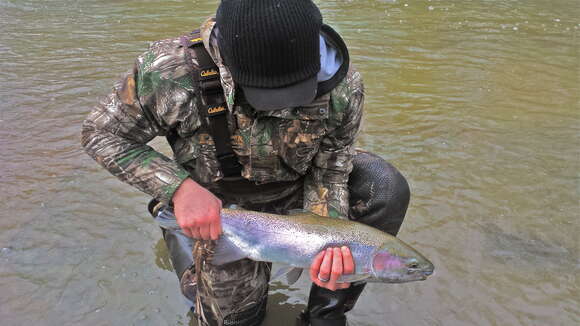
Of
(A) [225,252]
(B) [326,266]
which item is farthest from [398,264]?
(A) [225,252]

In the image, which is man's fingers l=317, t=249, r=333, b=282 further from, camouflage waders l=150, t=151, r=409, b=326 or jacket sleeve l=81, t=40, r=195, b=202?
jacket sleeve l=81, t=40, r=195, b=202

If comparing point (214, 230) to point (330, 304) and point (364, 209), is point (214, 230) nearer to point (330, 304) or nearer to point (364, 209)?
point (330, 304)

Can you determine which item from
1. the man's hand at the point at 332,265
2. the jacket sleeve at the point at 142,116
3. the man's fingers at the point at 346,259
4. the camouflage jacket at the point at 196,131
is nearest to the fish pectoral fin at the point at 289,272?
the man's hand at the point at 332,265

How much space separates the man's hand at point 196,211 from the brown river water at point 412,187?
3.25 feet

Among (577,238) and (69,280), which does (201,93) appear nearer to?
(69,280)

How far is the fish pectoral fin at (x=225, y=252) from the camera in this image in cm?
215

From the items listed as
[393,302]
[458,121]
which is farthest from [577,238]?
[458,121]

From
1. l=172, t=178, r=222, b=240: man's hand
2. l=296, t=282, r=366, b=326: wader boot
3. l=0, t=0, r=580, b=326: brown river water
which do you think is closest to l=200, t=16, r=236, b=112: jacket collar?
l=172, t=178, r=222, b=240: man's hand

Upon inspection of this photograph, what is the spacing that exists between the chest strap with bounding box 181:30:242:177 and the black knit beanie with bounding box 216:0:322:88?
0.25m

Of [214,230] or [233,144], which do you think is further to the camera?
[233,144]

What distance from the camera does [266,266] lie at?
107 inches

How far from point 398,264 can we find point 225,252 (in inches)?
31.4

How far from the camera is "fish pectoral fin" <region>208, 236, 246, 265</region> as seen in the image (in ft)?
7.04

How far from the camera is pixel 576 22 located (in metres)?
9.38
